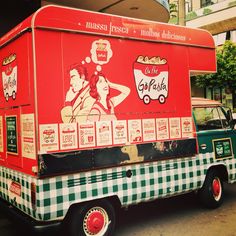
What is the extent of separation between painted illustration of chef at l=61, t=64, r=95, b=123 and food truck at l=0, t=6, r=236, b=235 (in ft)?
0.04

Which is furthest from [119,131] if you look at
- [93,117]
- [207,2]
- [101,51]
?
[207,2]

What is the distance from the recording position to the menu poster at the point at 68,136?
13.8 ft

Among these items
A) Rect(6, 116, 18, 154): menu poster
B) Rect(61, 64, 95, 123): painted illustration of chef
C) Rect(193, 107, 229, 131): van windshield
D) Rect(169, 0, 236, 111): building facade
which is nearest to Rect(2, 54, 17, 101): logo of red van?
Rect(6, 116, 18, 154): menu poster

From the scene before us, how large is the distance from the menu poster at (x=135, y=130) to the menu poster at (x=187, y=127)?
2.83ft

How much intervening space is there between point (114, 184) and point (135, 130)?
2.69 feet

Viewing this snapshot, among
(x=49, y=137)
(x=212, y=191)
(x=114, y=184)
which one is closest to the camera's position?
(x=49, y=137)

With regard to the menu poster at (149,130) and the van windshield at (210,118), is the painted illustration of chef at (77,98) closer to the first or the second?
the menu poster at (149,130)

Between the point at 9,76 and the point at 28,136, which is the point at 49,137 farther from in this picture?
the point at 9,76

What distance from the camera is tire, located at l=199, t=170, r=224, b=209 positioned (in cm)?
592

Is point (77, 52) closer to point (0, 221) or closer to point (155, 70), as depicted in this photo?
point (155, 70)

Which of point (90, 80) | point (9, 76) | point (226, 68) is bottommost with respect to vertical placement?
point (90, 80)

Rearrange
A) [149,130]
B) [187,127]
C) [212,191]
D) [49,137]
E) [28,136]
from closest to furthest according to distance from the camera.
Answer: [49,137], [28,136], [149,130], [187,127], [212,191]

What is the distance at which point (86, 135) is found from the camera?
4379mm

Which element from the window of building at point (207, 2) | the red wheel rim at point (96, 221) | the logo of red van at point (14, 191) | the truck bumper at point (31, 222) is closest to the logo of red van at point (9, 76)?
the logo of red van at point (14, 191)
